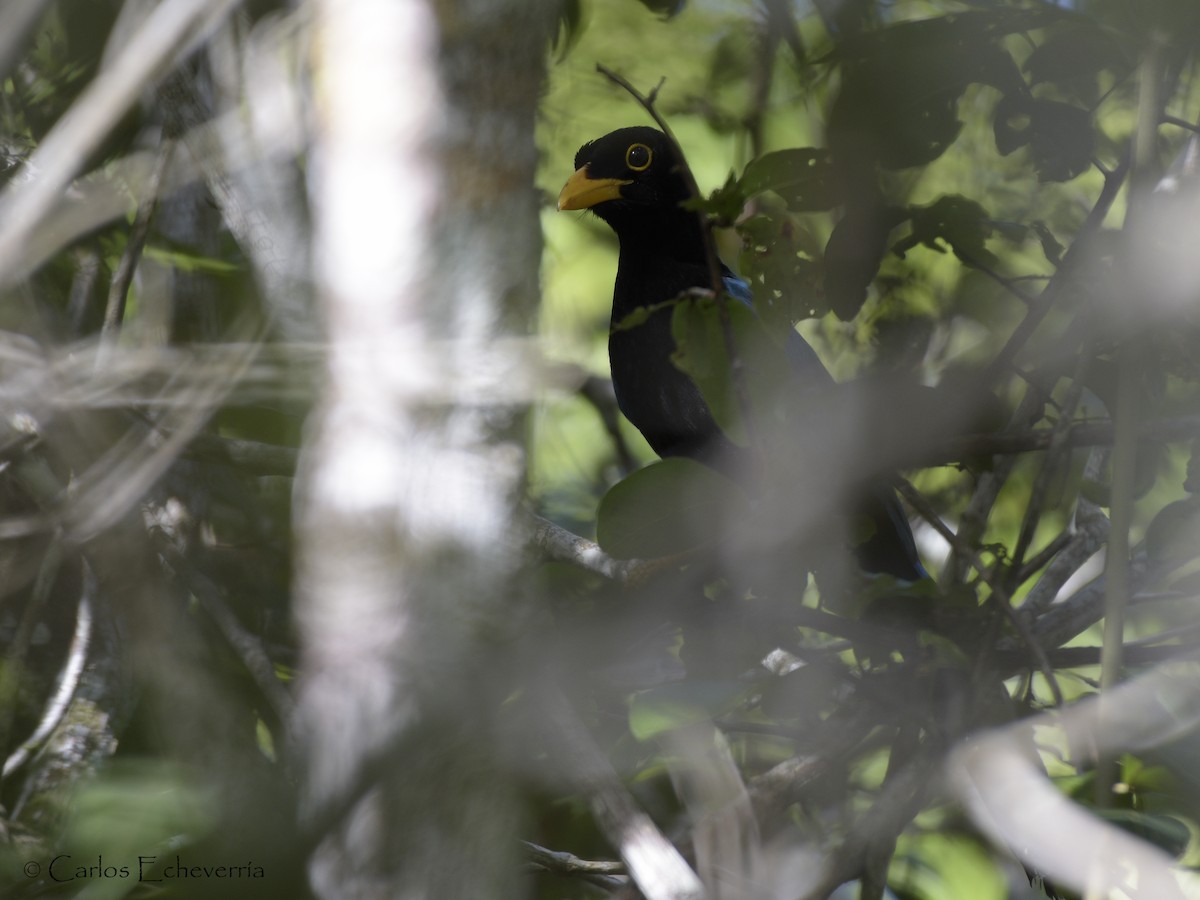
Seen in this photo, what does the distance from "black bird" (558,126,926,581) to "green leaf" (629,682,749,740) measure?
1.00m

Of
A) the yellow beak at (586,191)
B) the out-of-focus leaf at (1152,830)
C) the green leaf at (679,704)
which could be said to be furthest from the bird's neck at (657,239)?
the out-of-focus leaf at (1152,830)

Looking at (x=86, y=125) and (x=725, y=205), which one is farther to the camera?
(x=86, y=125)

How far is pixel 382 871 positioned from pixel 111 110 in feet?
Answer: 4.19

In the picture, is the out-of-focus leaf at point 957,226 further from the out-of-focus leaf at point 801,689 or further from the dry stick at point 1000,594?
the out-of-focus leaf at point 801,689

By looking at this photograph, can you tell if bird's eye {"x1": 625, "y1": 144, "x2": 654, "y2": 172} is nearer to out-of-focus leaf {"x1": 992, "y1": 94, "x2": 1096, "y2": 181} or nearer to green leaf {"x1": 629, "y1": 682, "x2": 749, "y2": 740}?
out-of-focus leaf {"x1": 992, "y1": 94, "x2": 1096, "y2": 181}

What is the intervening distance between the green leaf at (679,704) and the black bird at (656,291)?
3.27 ft

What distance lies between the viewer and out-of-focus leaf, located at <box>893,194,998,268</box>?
60.7 inches

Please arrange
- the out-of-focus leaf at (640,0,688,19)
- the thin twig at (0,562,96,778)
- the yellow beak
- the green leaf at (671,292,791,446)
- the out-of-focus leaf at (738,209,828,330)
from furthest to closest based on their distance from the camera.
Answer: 1. the yellow beak
2. the out-of-focus leaf at (640,0,688,19)
3. the thin twig at (0,562,96,778)
4. the out-of-focus leaf at (738,209,828,330)
5. the green leaf at (671,292,791,446)

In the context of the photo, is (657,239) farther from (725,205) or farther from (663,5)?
(725,205)

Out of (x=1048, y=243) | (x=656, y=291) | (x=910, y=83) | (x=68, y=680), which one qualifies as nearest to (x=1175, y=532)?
(x=1048, y=243)

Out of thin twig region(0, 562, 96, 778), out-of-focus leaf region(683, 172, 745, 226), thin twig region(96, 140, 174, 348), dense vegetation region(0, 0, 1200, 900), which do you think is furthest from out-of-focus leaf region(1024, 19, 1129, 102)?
thin twig region(0, 562, 96, 778)

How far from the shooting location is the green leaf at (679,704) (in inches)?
48.8

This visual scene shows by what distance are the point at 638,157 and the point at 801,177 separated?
133cm

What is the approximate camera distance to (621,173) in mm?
2719
